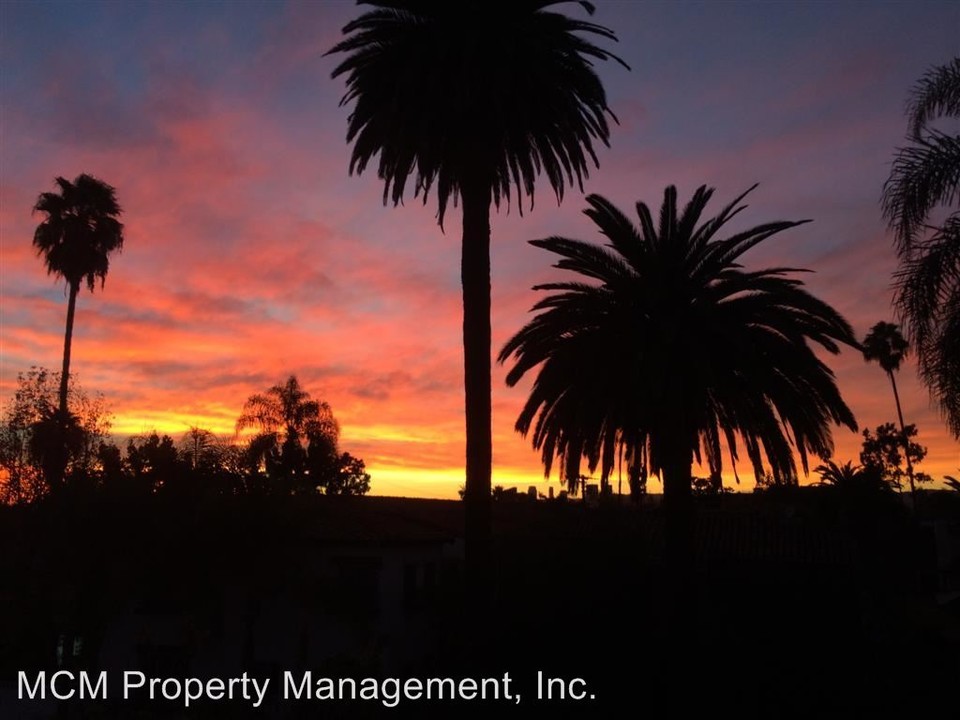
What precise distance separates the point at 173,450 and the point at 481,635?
49.3 feet

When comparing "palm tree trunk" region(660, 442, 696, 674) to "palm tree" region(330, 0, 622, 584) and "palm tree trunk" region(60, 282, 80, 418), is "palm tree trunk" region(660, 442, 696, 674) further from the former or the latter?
"palm tree trunk" region(60, 282, 80, 418)

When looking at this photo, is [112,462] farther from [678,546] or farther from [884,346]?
[884,346]

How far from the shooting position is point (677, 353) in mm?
21109

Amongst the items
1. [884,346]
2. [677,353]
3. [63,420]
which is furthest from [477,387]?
[884,346]

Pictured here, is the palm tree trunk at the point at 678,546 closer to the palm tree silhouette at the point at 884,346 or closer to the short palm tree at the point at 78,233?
the short palm tree at the point at 78,233

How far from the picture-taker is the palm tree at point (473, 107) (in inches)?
759

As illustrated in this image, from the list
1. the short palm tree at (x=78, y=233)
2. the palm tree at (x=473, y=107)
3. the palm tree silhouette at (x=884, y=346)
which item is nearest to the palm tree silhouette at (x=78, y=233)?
the short palm tree at (x=78, y=233)

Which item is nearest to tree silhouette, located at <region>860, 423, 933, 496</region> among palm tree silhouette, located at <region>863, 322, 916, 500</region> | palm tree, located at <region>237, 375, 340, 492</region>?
palm tree silhouette, located at <region>863, 322, 916, 500</region>

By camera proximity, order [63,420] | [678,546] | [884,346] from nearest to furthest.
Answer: [678,546], [63,420], [884,346]

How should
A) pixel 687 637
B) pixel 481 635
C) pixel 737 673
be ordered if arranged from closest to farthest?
1. pixel 481 635
2. pixel 687 637
3. pixel 737 673

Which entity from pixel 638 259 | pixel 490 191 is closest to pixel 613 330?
pixel 638 259

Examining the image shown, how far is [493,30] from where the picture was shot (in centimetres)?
1997

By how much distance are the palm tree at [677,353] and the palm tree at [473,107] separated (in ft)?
10.4

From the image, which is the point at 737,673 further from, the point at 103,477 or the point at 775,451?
the point at 103,477
